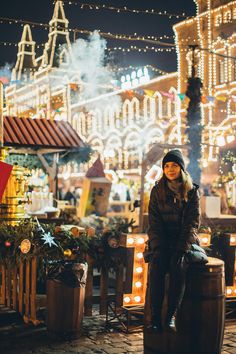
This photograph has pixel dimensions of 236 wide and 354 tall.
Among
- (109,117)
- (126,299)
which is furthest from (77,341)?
(109,117)

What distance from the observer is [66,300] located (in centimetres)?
639

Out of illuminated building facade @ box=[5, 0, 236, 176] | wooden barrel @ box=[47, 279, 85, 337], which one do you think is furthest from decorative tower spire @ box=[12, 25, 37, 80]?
wooden barrel @ box=[47, 279, 85, 337]

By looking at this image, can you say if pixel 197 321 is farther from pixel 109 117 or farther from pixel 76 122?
pixel 76 122

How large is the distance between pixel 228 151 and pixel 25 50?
56.8 meters

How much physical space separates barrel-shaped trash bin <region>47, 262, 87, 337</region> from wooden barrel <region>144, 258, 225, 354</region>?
1.44 m

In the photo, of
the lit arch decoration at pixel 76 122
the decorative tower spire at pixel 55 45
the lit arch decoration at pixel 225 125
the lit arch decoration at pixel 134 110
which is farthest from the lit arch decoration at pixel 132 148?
→ the decorative tower spire at pixel 55 45

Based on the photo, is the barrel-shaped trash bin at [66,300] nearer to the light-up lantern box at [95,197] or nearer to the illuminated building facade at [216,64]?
the light-up lantern box at [95,197]

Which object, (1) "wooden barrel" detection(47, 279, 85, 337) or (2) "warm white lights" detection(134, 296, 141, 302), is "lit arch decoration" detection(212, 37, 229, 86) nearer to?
(2) "warm white lights" detection(134, 296, 141, 302)

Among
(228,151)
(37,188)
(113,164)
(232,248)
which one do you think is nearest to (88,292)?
(232,248)

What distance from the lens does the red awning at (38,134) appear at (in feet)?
45.4

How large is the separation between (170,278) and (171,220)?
0.64 meters

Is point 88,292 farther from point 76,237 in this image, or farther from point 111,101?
point 111,101

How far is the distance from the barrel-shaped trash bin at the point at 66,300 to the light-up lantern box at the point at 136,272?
2.26ft

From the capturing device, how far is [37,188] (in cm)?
1487
